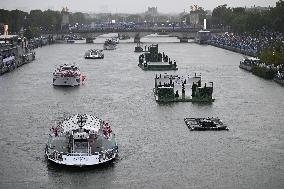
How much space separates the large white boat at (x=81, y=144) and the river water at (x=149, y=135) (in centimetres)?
48

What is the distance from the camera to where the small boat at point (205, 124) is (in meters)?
33.4

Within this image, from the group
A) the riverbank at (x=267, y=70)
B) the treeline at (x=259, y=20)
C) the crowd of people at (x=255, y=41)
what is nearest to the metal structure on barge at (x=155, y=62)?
the riverbank at (x=267, y=70)

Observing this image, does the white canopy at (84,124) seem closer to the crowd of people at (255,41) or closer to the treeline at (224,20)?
the crowd of people at (255,41)

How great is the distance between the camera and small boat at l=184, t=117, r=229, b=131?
110 feet

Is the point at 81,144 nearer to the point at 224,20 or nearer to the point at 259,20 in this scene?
the point at 259,20

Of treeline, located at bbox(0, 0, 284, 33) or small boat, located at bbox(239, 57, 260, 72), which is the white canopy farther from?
treeline, located at bbox(0, 0, 284, 33)

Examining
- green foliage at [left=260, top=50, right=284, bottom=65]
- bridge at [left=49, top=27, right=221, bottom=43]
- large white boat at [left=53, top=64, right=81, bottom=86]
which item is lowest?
large white boat at [left=53, top=64, right=81, bottom=86]

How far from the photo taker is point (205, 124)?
33.8 m

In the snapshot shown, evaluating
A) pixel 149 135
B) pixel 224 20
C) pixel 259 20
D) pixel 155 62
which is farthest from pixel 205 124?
pixel 224 20

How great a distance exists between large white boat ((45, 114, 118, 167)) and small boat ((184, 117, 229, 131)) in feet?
20.5

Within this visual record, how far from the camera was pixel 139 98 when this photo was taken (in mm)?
44719

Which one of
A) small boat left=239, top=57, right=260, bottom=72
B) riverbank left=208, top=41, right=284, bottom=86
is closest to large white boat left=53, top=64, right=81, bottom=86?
riverbank left=208, top=41, right=284, bottom=86

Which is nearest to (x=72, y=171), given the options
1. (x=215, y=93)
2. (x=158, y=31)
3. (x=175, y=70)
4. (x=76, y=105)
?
(x=76, y=105)

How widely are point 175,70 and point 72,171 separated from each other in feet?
134
